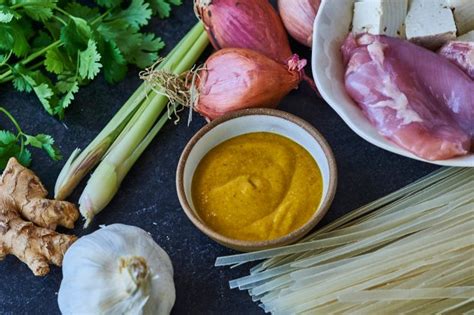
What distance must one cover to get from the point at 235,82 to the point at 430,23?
493 mm

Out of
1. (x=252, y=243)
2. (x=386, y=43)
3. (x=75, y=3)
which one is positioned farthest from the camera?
(x=75, y=3)

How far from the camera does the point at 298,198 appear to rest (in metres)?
1.64

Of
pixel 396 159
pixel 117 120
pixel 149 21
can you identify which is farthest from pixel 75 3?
pixel 396 159

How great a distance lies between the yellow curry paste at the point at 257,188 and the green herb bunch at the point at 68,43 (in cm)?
41

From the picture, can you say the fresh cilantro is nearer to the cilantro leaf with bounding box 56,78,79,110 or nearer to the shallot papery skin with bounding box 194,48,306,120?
the cilantro leaf with bounding box 56,78,79,110

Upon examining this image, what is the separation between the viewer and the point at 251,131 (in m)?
1.76

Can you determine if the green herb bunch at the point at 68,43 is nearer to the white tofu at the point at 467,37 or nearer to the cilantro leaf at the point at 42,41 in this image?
the cilantro leaf at the point at 42,41

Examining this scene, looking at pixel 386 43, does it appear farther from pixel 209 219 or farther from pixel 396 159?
pixel 209 219

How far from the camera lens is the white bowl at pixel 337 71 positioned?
5.28 ft

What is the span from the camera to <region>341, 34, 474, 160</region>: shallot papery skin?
5.24 ft

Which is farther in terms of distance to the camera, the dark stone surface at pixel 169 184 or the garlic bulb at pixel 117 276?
the dark stone surface at pixel 169 184

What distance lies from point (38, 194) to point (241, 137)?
20.8 inches

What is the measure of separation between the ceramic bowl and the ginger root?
1.07 ft

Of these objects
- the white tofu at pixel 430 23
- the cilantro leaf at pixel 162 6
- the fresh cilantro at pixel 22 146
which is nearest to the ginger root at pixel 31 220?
the fresh cilantro at pixel 22 146
